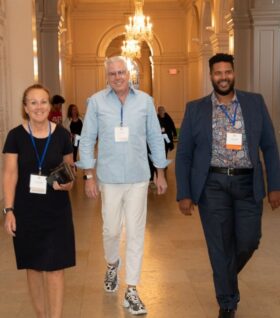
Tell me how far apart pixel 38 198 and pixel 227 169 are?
1.25 m

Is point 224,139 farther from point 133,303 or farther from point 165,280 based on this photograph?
point 165,280

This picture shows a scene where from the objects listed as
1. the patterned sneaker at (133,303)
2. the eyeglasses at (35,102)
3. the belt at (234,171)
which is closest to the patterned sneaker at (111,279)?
the patterned sneaker at (133,303)

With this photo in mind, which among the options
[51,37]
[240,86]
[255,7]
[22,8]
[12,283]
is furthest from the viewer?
[51,37]

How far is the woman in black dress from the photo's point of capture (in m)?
3.59

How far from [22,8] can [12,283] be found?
4729 mm

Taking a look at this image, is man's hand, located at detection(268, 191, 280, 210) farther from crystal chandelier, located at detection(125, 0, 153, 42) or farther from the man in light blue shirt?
crystal chandelier, located at detection(125, 0, 153, 42)

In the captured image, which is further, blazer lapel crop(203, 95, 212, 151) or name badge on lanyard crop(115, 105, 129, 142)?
name badge on lanyard crop(115, 105, 129, 142)

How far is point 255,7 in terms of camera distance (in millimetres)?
12656

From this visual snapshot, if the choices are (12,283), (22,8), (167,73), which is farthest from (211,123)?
(167,73)

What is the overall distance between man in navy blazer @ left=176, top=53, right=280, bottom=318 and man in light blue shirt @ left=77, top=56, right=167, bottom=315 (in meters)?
0.41

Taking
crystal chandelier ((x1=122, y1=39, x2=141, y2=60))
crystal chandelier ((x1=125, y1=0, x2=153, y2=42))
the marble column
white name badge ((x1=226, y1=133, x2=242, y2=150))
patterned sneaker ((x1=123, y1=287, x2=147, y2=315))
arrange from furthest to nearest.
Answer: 1. crystal chandelier ((x1=122, y1=39, x2=141, y2=60))
2. crystal chandelier ((x1=125, y1=0, x2=153, y2=42))
3. the marble column
4. patterned sneaker ((x1=123, y1=287, x2=147, y2=315))
5. white name badge ((x1=226, y1=133, x2=242, y2=150))

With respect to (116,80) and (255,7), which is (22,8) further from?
(255,7)

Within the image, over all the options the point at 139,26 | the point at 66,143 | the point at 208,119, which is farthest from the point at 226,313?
the point at 139,26

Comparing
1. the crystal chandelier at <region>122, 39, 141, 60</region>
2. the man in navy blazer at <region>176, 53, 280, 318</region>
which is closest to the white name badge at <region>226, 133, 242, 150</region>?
the man in navy blazer at <region>176, 53, 280, 318</region>
